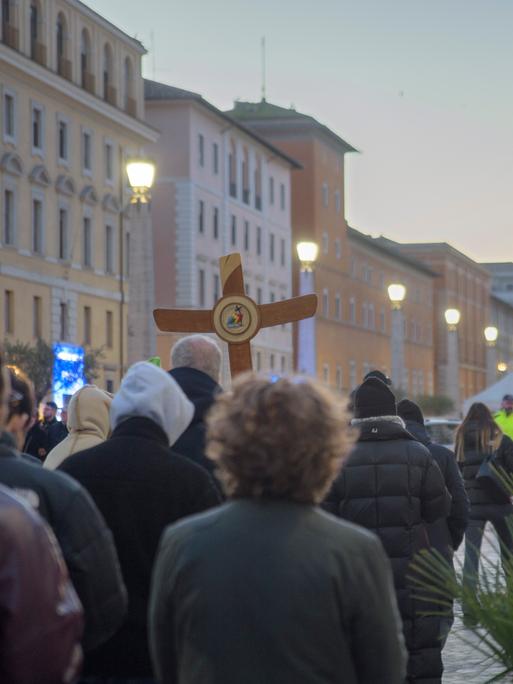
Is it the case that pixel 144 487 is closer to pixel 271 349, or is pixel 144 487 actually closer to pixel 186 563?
pixel 186 563

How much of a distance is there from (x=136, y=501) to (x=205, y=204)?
69.1 m

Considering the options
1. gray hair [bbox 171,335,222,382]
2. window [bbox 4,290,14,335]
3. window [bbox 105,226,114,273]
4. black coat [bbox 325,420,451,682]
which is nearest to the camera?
gray hair [bbox 171,335,222,382]

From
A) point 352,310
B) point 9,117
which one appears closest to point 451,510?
point 9,117

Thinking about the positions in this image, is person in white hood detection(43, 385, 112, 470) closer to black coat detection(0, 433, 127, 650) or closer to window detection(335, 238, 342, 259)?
black coat detection(0, 433, 127, 650)

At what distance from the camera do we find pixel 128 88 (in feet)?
219

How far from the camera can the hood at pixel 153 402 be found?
5.86 m

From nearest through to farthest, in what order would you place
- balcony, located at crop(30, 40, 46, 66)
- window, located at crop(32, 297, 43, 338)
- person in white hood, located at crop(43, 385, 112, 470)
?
person in white hood, located at crop(43, 385, 112, 470) < window, located at crop(32, 297, 43, 338) < balcony, located at crop(30, 40, 46, 66)

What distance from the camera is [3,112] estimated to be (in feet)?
178

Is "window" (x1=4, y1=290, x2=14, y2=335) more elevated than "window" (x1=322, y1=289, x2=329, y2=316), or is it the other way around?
"window" (x1=322, y1=289, x2=329, y2=316)

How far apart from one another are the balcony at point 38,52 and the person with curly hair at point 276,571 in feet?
178

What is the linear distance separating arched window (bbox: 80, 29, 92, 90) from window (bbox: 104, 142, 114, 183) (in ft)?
8.04

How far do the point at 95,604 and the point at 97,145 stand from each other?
58.8 metres

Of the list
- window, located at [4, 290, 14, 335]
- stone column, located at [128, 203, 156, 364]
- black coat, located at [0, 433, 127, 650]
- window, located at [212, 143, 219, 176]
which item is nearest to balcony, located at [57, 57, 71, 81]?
window, located at [4, 290, 14, 335]

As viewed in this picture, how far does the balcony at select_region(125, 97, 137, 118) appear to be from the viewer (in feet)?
218
